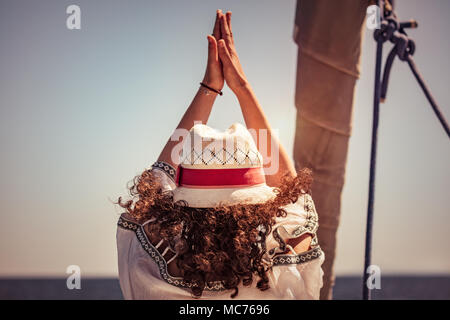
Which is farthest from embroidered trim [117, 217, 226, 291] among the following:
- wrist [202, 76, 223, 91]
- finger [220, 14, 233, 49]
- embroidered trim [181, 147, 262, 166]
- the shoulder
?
finger [220, 14, 233, 49]

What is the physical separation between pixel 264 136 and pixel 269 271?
461 mm

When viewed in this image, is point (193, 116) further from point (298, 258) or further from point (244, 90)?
point (298, 258)

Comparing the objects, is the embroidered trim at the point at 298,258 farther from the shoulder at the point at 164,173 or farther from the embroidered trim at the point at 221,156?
the shoulder at the point at 164,173

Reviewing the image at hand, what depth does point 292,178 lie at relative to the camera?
1.38 m

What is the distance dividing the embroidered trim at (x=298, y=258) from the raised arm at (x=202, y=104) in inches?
21.3

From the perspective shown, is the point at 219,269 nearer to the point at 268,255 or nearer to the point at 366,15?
the point at 268,255

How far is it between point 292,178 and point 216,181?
28cm

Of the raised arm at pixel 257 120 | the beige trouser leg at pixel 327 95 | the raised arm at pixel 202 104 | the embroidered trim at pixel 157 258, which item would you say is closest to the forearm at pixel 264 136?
the raised arm at pixel 257 120

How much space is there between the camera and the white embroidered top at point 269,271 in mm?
1260

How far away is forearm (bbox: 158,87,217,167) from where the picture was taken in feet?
5.02

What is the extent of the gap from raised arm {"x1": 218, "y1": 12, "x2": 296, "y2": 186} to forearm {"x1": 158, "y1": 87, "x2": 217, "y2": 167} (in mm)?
101

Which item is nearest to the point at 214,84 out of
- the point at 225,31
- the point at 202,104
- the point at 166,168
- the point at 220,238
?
the point at 202,104

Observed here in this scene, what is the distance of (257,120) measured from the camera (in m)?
1.46
